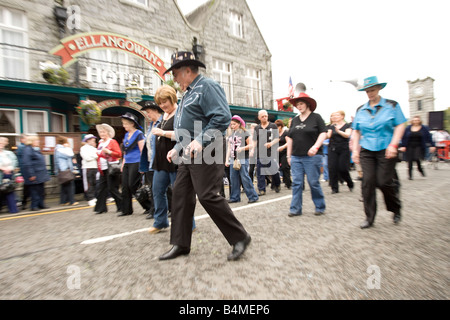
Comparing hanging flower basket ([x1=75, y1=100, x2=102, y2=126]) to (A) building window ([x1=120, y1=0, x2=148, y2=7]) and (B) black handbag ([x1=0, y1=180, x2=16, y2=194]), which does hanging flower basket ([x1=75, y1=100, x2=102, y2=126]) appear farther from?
(A) building window ([x1=120, y1=0, x2=148, y2=7])

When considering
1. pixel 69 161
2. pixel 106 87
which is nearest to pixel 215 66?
pixel 106 87

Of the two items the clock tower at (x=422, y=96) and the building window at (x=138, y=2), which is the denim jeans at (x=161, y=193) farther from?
the clock tower at (x=422, y=96)

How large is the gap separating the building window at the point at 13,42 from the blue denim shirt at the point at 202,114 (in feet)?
35.6

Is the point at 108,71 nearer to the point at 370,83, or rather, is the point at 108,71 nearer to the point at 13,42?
the point at 13,42

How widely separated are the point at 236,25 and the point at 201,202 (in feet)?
60.5

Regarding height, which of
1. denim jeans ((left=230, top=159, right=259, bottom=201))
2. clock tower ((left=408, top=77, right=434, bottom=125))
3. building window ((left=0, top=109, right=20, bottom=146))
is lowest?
denim jeans ((left=230, top=159, right=259, bottom=201))

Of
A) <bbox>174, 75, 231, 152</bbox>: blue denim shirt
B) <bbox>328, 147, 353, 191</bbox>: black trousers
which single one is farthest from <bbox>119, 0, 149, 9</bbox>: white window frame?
<bbox>174, 75, 231, 152</bbox>: blue denim shirt

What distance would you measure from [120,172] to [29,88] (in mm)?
6935

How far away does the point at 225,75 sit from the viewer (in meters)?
17.6

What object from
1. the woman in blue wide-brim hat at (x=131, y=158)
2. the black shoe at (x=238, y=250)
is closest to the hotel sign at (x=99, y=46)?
the woman in blue wide-brim hat at (x=131, y=158)

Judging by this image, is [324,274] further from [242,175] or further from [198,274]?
[242,175]

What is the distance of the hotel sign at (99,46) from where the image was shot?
10938 millimetres

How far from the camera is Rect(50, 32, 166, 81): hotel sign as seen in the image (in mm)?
10938

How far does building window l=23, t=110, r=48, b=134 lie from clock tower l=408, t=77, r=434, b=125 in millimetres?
67658
